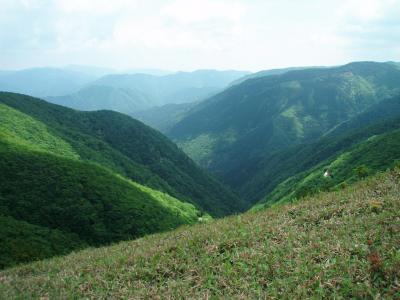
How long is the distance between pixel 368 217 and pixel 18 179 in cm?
7264

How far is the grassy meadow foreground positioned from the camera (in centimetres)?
1060

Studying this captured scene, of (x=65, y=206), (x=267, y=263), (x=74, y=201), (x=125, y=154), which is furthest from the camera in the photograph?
(x=125, y=154)

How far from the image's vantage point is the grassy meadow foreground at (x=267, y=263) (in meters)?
10.6

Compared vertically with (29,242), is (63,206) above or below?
below

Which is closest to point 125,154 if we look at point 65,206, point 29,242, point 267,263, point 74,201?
point 74,201

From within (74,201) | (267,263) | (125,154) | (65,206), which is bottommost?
(125,154)

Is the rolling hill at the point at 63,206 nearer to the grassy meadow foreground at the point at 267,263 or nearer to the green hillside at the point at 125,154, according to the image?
the green hillside at the point at 125,154

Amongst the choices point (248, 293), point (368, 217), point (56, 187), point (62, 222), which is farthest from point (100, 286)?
point (56, 187)

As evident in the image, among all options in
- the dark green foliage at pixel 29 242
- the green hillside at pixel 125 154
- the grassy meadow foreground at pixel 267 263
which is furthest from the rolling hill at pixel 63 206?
the grassy meadow foreground at pixel 267 263

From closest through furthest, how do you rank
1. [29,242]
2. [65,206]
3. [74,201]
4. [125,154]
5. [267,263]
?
[267,263] < [29,242] < [65,206] < [74,201] < [125,154]

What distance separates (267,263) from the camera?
12477mm

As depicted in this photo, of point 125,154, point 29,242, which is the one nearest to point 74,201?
point 29,242

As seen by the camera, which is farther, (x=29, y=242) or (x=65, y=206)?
(x=65, y=206)

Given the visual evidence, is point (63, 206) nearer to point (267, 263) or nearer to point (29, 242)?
point (29, 242)
